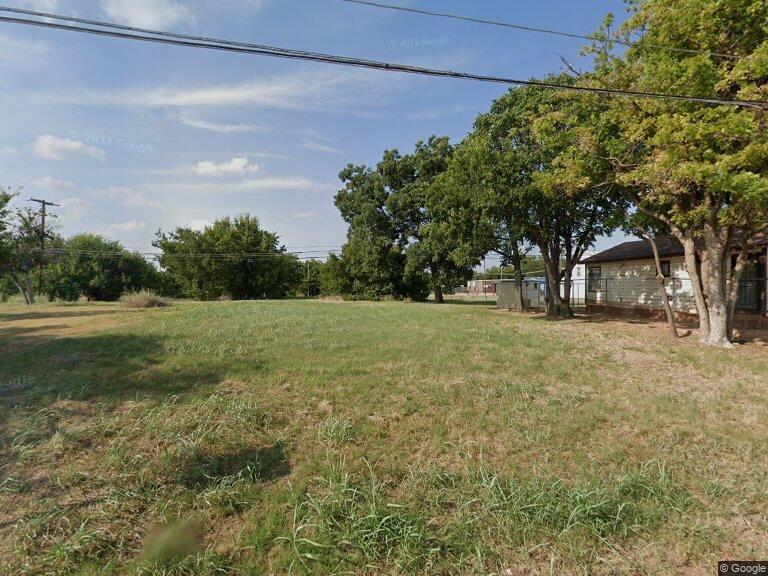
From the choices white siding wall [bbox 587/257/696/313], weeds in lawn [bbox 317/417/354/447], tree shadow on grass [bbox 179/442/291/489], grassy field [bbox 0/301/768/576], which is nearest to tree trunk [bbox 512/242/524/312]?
white siding wall [bbox 587/257/696/313]

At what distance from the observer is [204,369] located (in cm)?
Answer: 687

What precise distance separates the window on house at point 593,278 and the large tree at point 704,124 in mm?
12421

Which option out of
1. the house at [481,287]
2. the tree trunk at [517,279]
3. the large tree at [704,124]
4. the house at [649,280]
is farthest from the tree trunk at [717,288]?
the house at [481,287]

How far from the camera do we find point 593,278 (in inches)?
949

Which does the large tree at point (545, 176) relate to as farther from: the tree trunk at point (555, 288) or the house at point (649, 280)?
the house at point (649, 280)

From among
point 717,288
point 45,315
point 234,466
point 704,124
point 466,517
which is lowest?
point 466,517

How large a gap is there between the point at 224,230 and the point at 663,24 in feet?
141

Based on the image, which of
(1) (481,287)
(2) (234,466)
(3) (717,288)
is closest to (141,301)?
(2) (234,466)

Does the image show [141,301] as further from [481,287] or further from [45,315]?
[481,287]

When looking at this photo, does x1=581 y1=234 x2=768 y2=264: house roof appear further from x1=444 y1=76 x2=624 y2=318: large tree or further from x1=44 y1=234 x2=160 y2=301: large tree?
x1=44 y1=234 x2=160 y2=301: large tree

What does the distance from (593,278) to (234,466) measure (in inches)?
990

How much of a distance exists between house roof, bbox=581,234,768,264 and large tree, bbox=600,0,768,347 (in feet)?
23.5

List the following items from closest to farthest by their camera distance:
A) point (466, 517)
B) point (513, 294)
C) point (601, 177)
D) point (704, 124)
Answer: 1. point (466, 517)
2. point (704, 124)
3. point (601, 177)
4. point (513, 294)

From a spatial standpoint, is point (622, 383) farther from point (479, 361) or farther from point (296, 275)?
point (296, 275)
